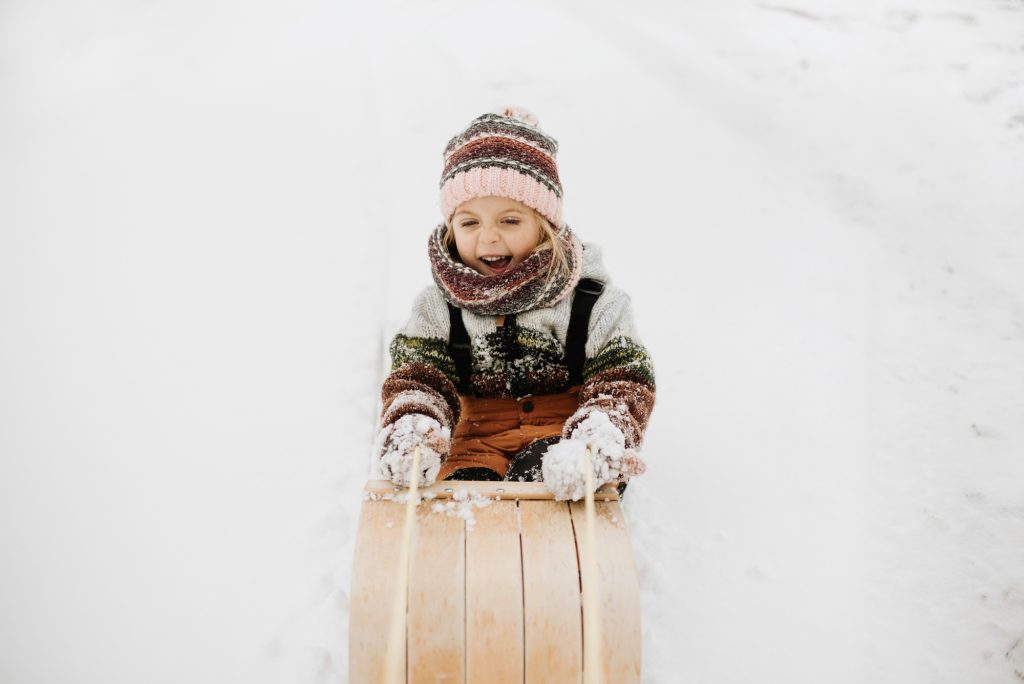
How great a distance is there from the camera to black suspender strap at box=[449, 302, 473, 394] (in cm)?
174

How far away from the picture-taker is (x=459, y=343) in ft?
5.75

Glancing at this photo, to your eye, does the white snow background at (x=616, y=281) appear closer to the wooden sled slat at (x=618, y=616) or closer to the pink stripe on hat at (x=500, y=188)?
the wooden sled slat at (x=618, y=616)

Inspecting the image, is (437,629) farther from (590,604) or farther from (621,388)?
(621,388)

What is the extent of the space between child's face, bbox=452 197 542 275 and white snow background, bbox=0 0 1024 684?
0.82 metres

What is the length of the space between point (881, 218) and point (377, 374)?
2329mm

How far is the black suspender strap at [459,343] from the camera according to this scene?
174 cm

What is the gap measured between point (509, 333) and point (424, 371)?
9.3 inches

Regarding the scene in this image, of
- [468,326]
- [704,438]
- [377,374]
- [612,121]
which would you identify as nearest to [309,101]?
[612,121]

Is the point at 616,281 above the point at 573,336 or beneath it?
above

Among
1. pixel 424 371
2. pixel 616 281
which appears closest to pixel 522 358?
pixel 424 371

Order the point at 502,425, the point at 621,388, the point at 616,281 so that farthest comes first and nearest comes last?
the point at 616,281 < the point at 502,425 < the point at 621,388

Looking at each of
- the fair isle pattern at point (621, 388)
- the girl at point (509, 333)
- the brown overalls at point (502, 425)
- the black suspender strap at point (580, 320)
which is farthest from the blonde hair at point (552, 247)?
the brown overalls at point (502, 425)

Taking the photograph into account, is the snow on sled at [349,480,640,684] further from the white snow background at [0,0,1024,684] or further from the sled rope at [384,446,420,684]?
the white snow background at [0,0,1024,684]

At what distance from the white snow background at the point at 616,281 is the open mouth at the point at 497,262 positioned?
81cm
